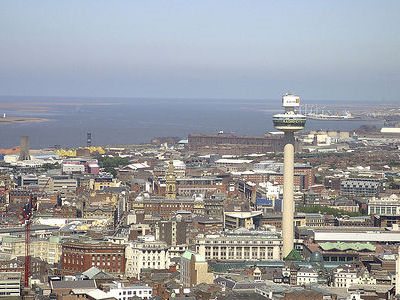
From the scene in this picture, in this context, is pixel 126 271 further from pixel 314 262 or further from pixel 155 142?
pixel 155 142

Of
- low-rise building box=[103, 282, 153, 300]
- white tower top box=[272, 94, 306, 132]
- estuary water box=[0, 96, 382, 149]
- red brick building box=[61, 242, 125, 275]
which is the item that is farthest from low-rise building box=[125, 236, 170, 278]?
estuary water box=[0, 96, 382, 149]

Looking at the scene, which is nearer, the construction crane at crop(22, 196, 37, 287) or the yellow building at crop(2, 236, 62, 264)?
the construction crane at crop(22, 196, 37, 287)

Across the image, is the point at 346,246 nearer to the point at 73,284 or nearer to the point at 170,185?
the point at 73,284

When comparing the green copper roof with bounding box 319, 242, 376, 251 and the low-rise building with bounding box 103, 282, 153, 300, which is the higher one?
the green copper roof with bounding box 319, 242, 376, 251

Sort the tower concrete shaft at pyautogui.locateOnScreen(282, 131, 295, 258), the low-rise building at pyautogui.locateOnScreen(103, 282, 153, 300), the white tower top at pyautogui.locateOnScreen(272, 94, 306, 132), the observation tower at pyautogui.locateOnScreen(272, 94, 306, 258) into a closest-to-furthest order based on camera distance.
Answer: the low-rise building at pyautogui.locateOnScreen(103, 282, 153, 300) → the tower concrete shaft at pyautogui.locateOnScreen(282, 131, 295, 258) → the observation tower at pyautogui.locateOnScreen(272, 94, 306, 258) → the white tower top at pyautogui.locateOnScreen(272, 94, 306, 132)

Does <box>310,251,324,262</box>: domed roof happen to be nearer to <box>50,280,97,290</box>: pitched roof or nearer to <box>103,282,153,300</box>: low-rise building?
<box>103,282,153,300</box>: low-rise building

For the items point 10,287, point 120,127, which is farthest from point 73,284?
point 120,127

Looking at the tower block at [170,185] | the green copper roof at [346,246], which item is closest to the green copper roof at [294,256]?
the green copper roof at [346,246]
